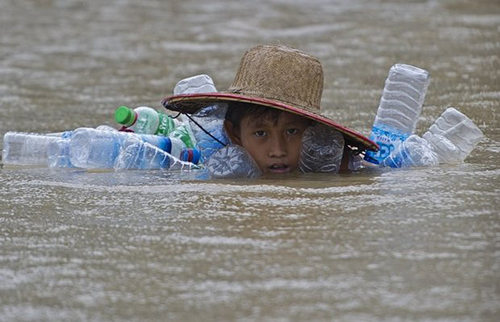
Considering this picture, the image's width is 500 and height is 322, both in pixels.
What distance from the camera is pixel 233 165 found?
4367 mm

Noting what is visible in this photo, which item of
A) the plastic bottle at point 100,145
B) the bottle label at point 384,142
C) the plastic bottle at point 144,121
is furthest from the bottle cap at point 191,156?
the bottle label at point 384,142

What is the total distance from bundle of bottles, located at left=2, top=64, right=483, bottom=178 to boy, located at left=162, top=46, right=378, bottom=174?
54 mm

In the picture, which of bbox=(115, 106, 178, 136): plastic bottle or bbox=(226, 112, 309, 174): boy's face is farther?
bbox=(115, 106, 178, 136): plastic bottle

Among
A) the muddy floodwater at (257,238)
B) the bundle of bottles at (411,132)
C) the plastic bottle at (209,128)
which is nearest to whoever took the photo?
the muddy floodwater at (257,238)

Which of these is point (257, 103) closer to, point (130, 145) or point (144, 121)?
point (130, 145)

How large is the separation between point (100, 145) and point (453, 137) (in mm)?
1682

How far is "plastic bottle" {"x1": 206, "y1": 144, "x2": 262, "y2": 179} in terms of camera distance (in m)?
4.36

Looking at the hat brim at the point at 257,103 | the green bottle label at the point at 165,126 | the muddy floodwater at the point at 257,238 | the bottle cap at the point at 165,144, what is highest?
the hat brim at the point at 257,103

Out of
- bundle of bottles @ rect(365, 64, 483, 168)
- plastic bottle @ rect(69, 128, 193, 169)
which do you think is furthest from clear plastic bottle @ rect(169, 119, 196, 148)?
bundle of bottles @ rect(365, 64, 483, 168)

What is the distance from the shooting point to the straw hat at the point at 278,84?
4273 mm

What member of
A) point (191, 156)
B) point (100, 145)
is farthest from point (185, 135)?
point (100, 145)

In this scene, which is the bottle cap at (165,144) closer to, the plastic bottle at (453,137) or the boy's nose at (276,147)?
the boy's nose at (276,147)

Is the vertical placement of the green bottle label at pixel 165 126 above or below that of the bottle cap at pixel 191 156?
above

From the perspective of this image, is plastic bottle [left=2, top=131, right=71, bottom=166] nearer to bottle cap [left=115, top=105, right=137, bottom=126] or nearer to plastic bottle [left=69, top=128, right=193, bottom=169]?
plastic bottle [left=69, top=128, right=193, bottom=169]
